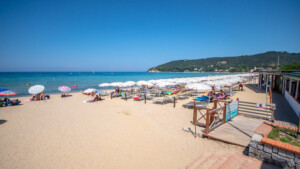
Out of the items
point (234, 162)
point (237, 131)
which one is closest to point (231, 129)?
point (237, 131)

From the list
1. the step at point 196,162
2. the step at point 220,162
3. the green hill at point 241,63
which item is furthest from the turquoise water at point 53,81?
the green hill at point 241,63

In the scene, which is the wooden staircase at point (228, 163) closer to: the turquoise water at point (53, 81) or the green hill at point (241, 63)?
the turquoise water at point (53, 81)

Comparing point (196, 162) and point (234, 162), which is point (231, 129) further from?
point (196, 162)

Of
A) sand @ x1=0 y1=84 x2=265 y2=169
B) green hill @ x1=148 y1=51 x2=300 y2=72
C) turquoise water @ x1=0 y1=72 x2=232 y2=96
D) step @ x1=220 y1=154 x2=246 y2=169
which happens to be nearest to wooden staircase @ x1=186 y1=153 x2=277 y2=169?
step @ x1=220 y1=154 x2=246 y2=169

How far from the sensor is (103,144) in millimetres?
5980

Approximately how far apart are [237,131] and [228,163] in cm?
260

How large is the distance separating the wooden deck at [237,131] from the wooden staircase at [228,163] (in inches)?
38.7

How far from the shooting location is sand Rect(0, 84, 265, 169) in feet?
15.8

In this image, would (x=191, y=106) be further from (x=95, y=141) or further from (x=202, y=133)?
(x=95, y=141)

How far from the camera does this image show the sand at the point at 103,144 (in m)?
4.82

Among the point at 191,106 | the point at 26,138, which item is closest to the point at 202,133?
the point at 191,106

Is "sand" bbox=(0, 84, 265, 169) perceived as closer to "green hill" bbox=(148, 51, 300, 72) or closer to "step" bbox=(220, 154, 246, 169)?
"step" bbox=(220, 154, 246, 169)

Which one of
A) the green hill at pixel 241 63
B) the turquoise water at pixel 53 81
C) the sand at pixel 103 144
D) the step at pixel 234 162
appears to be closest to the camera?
the step at pixel 234 162

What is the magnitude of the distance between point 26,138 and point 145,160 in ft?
19.2
